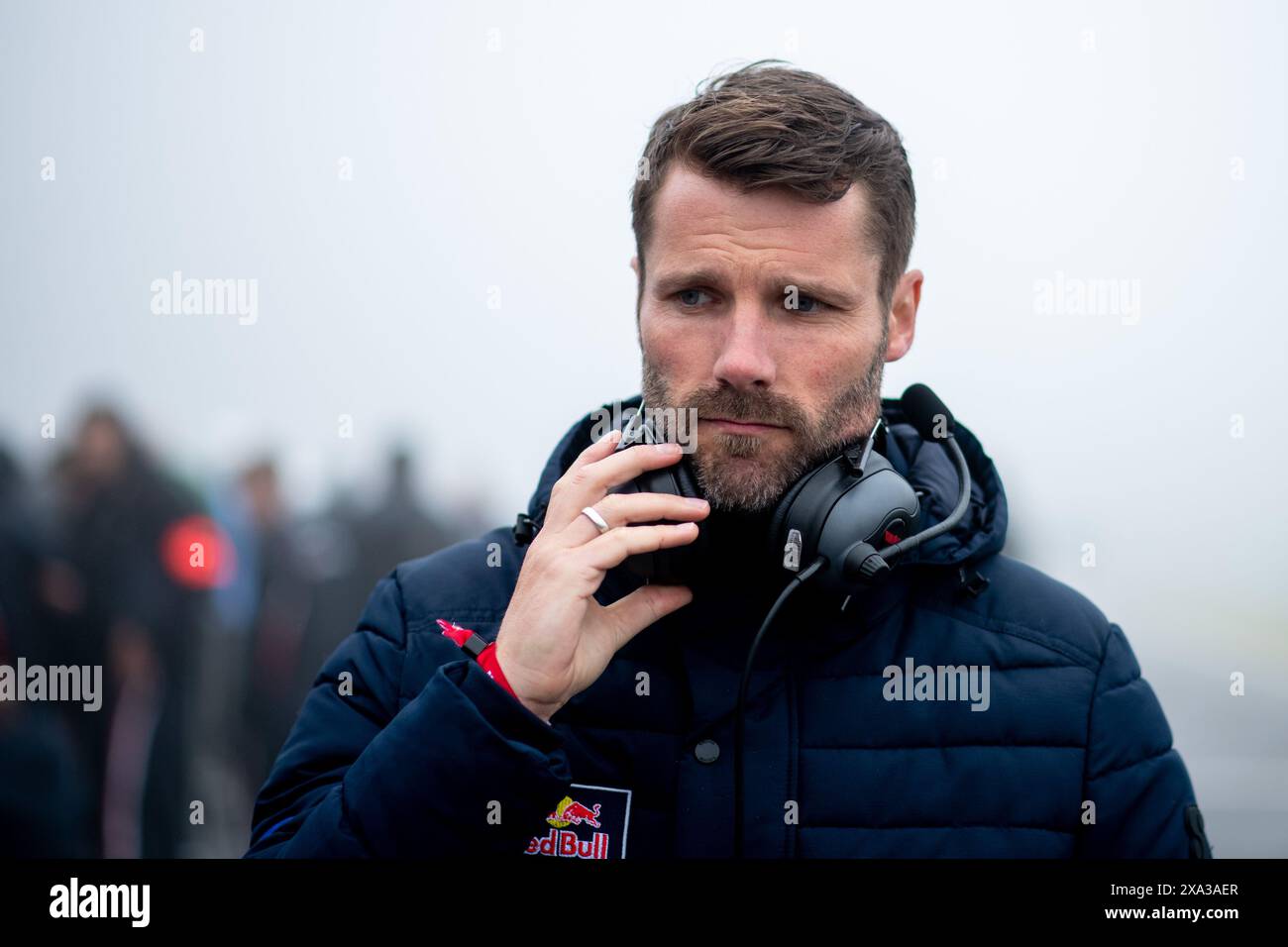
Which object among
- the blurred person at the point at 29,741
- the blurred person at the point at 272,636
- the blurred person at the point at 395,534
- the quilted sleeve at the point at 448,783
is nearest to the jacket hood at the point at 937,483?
the quilted sleeve at the point at 448,783

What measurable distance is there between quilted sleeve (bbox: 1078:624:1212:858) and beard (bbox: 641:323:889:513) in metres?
0.66

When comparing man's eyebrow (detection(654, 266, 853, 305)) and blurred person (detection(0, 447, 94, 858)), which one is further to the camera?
blurred person (detection(0, 447, 94, 858))

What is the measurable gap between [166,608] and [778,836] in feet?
8.52

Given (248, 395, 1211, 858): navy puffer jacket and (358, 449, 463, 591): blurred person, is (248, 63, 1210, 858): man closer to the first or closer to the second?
(248, 395, 1211, 858): navy puffer jacket

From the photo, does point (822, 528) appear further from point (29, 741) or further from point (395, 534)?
point (29, 741)

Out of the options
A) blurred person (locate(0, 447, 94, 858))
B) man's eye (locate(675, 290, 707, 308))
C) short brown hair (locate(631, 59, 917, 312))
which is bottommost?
blurred person (locate(0, 447, 94, 858))

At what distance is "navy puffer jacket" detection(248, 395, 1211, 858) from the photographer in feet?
5.50

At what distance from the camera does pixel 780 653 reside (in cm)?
176

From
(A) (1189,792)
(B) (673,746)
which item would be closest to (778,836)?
(B) (673,746)

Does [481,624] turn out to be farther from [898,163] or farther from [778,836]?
[898,163]

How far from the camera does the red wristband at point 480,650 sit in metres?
1.54

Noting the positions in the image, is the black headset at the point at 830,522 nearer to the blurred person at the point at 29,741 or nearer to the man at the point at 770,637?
the man at the point at 770,637

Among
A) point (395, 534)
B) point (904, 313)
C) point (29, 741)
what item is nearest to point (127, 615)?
point (29, 741)

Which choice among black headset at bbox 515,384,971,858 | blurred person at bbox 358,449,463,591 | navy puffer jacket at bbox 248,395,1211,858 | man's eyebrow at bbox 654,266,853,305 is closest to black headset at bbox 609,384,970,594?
black headset at bbox 515,384,971,858
